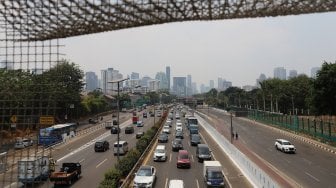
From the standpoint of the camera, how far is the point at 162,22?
11.5 m

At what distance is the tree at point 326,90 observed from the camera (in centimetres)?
5156

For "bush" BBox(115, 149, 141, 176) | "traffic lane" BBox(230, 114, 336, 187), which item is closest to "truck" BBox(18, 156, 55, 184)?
"bush" BBox(115, 149, 141, 176)

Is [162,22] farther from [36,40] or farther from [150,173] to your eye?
[150,173]

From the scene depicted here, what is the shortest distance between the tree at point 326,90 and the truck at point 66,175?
3527 cm

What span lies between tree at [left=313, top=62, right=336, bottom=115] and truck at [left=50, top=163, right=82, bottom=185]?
116 ft

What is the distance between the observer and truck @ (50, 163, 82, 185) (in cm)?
2488

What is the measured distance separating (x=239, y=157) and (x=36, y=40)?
20.4m

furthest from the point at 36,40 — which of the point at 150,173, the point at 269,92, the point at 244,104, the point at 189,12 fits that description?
the point at 244,104

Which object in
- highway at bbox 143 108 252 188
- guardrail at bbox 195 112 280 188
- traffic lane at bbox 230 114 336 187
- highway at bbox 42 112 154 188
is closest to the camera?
guardrail at bbox 195 112 280 188

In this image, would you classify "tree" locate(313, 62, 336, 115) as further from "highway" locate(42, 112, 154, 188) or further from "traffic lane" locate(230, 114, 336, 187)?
"highway" locate(42, 112, 154, 188)

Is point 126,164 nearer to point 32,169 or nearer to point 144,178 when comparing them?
point 144,178

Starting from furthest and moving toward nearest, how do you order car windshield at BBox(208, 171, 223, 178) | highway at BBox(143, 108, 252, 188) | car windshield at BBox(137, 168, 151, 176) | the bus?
the bus
highway at BBox(143, 108, 252, 188)
car windshield at BBox(137, 168, 151, 176)
car windshield at BBox(208, 171, 223, 178)

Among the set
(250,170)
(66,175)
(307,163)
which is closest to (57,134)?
(66,175)

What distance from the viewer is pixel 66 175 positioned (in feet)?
82.4
